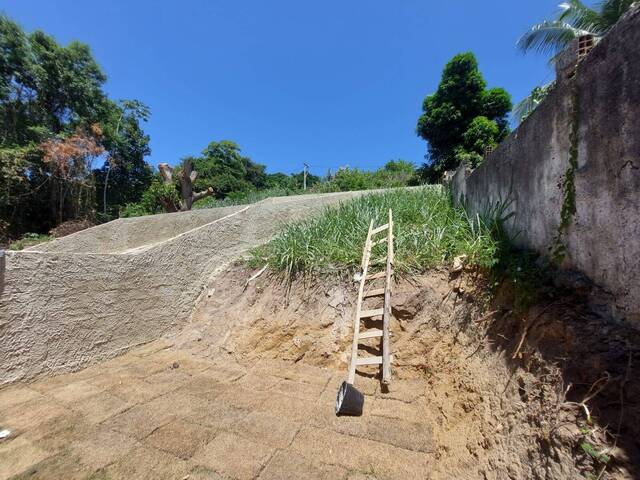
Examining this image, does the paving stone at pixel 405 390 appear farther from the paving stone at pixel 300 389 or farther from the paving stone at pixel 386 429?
the paving stone at pixel 300 389

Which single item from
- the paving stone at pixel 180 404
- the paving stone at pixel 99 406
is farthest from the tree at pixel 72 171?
the paving stone at pixel 180 404

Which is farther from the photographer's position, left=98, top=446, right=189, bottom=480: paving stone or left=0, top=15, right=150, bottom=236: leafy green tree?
left=0, top=15, right=150, bottom=236: leafy green tree

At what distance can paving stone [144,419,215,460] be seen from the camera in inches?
71.2

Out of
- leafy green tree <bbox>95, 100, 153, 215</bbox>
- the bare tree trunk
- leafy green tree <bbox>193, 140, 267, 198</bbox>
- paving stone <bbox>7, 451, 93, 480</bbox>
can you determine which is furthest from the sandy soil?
leafy green tree <bbox>193, 140, 267, 198</bbox>

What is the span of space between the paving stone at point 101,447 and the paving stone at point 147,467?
0.06 meters

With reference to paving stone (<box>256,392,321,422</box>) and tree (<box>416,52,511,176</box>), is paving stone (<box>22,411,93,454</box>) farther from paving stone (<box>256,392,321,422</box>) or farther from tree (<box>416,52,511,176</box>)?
tree (<box>416,52,511,176</box>)

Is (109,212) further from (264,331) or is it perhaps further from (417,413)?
(417,413)

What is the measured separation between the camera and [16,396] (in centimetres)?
234

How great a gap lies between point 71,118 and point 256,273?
12.5 metres

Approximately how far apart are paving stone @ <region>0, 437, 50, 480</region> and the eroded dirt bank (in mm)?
1588

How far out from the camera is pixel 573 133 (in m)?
1.81

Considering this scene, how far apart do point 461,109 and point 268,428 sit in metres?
10.7

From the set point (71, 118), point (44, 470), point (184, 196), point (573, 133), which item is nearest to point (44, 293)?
point (44, 470)

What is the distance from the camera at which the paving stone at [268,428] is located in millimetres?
1910
